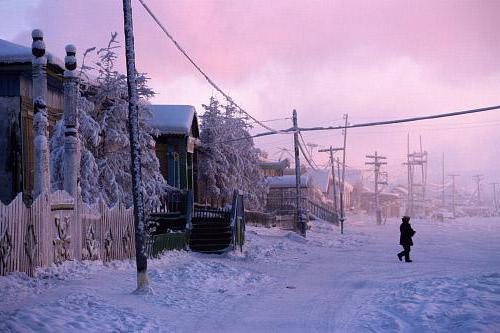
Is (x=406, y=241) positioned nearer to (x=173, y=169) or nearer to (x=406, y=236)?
(x=406, y=236)

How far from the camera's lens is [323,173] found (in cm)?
8462

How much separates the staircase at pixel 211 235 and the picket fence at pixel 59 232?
501 centimetres

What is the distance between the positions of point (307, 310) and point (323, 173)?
7464 centimetres

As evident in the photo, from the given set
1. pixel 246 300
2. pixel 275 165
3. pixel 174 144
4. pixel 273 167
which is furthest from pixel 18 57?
pixel 275 165

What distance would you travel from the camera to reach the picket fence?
34.8 feet

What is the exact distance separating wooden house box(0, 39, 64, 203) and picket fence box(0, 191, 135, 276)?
450 centimetres

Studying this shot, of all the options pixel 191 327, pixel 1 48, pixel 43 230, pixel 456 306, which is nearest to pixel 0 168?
pixel 1 48

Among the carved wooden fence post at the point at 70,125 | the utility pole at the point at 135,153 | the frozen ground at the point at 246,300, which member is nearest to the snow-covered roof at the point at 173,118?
the frozen ground at the point at 246,300

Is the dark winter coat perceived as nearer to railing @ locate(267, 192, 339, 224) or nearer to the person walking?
the person walking

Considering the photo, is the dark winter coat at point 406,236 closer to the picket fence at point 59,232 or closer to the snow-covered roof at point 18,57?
A: the picket fence at point 59,232

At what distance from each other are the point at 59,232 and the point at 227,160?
24221 mm

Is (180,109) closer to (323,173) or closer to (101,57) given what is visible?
(101,57)

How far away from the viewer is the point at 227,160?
3666 cm

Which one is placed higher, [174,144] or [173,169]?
[174,144]
